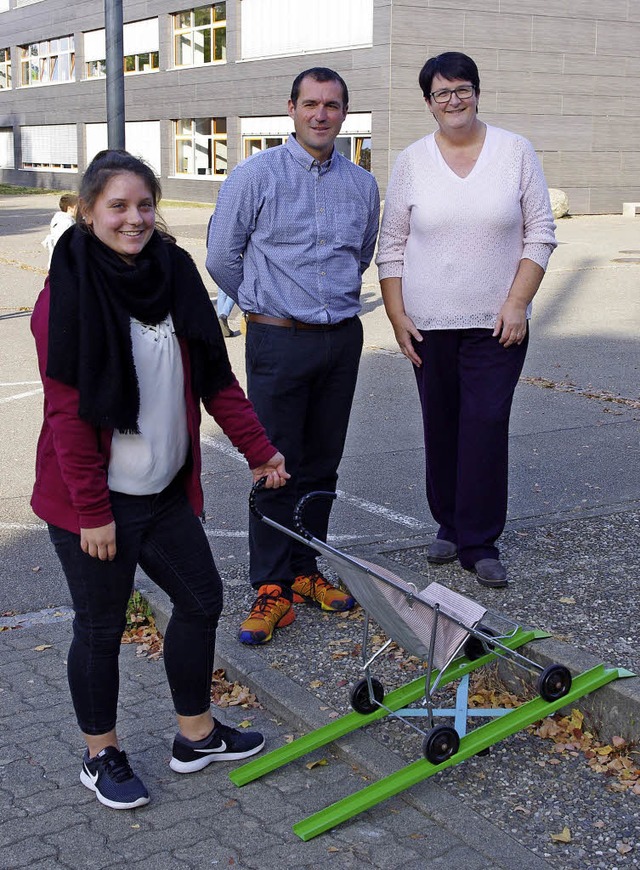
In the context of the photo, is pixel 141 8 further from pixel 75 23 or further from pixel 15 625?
pixel 15 625

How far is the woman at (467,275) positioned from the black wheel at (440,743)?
143 centimetres

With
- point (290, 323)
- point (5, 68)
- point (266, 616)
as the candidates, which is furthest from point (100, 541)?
point (5, 68)

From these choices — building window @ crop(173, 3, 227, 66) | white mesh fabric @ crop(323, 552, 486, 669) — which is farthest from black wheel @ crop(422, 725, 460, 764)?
building window @ crop(173, 3, 227, 66)

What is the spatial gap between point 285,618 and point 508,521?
1687mm

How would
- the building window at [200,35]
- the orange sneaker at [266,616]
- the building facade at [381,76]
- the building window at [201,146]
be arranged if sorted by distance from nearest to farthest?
the orange sneaker at [266,616] → the building facade at [381,76] → the building window at [200,35] → the building window at [201,146]

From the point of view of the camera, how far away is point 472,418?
488cm

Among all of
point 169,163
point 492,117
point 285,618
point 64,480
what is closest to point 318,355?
point 285,618

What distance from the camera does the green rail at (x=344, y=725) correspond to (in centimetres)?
364

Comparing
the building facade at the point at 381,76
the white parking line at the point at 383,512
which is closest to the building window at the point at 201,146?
the building facade at the point at 381,76

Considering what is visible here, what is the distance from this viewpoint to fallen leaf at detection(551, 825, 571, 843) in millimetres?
3221

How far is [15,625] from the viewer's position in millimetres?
5035

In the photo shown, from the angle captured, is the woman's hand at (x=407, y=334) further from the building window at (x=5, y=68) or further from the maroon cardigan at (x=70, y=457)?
the building window at (x=5, y=68)

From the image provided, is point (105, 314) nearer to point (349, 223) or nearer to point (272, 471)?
point (272, 471)

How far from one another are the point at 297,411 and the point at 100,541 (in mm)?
1584
